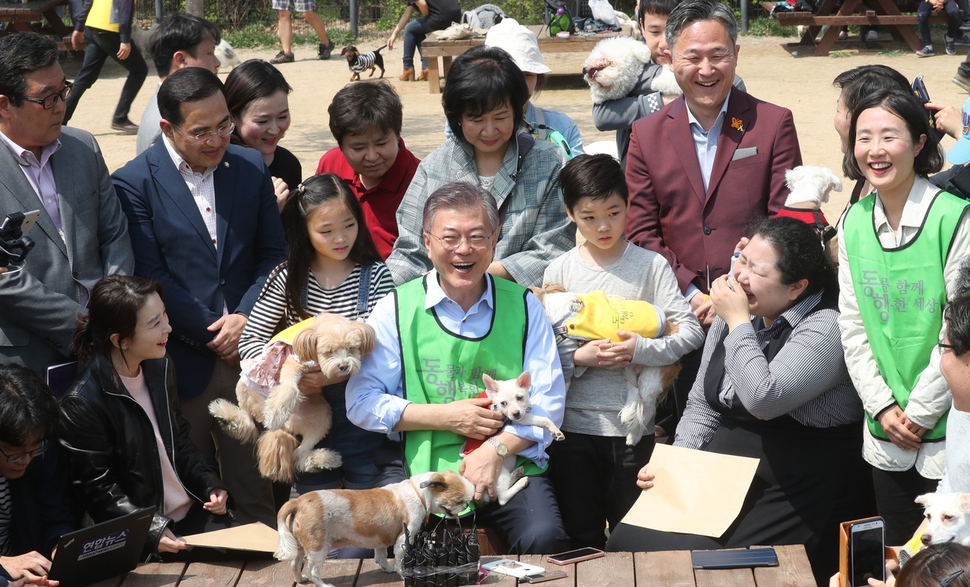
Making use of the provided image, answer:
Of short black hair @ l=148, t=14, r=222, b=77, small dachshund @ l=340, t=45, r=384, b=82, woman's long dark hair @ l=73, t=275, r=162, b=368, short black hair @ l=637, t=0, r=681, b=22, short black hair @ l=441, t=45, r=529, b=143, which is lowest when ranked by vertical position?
small dachshund @ l=340, t=45, r=384, b=82

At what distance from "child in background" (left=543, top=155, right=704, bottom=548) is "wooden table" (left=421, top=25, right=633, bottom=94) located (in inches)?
366

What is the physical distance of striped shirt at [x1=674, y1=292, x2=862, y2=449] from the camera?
322 cm

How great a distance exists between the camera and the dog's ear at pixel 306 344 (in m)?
3.30

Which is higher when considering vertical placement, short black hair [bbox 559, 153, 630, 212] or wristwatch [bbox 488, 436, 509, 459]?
short black hair [bbox 559, 153, 630, 212]

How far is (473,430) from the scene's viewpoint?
3.28 metres

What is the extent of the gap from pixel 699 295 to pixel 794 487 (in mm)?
889

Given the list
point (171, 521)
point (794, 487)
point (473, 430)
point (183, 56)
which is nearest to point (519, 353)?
point (473, 430)

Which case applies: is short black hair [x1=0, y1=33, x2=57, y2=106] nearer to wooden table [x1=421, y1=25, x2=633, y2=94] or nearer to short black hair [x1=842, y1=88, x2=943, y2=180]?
short black hair [x1=842, y1=88, x2=943, y2=180]

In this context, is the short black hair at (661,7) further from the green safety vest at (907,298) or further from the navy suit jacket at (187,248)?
the navy suit jacket at (187,248)

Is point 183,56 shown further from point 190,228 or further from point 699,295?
point 699,295

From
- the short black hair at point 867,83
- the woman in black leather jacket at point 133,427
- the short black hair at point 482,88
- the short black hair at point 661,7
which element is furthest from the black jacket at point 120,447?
the short black hair at point 661,7

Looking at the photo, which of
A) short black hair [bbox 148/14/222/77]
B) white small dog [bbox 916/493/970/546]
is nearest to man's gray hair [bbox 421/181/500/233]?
white small dog [bbox 916/493/970/546]

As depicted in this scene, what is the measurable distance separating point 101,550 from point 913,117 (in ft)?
9.65

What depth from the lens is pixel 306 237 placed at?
373 centimetres
